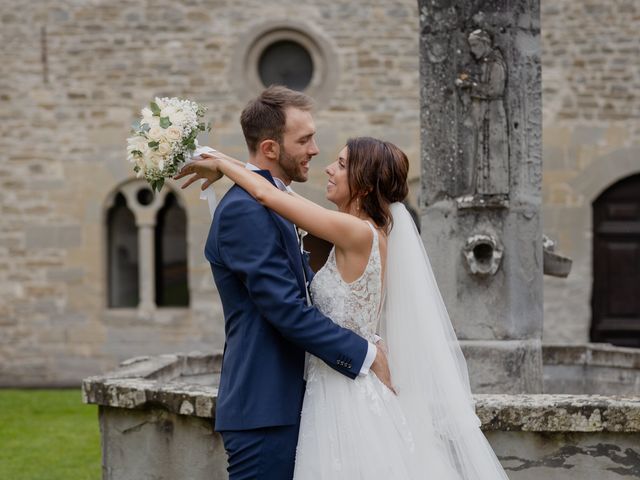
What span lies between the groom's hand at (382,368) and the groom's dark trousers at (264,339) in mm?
71

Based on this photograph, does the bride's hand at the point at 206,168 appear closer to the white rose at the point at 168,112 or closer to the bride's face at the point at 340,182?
the white rose at the point at 168,112

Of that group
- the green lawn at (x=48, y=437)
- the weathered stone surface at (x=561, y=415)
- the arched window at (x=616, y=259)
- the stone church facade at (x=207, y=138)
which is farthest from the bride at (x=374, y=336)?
the arched window at (x=616, y=259)

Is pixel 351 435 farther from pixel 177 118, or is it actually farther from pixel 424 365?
pixel 177 118

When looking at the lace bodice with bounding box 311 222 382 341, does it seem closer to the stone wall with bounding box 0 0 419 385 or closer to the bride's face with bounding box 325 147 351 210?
the bride's face with bounding box 325 147 351 210

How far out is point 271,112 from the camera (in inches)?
127

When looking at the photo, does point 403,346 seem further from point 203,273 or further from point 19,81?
point 19,81

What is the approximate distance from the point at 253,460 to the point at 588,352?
3928mm

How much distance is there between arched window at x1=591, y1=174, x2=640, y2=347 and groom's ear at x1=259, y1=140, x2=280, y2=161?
9.38 meters

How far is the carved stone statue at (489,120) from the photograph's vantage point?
5.41 meters

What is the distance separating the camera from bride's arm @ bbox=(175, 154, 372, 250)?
3193 millimetres

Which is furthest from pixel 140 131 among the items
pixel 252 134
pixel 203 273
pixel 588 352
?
pixel 203 273

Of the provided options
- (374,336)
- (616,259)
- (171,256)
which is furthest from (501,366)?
(171,256)

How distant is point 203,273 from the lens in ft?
40.2

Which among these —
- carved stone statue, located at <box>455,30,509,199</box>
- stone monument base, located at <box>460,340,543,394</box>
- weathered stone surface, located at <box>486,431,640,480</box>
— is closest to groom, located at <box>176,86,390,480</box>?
A: weathered stone surface, located at <box>486,431,640,480</box>
